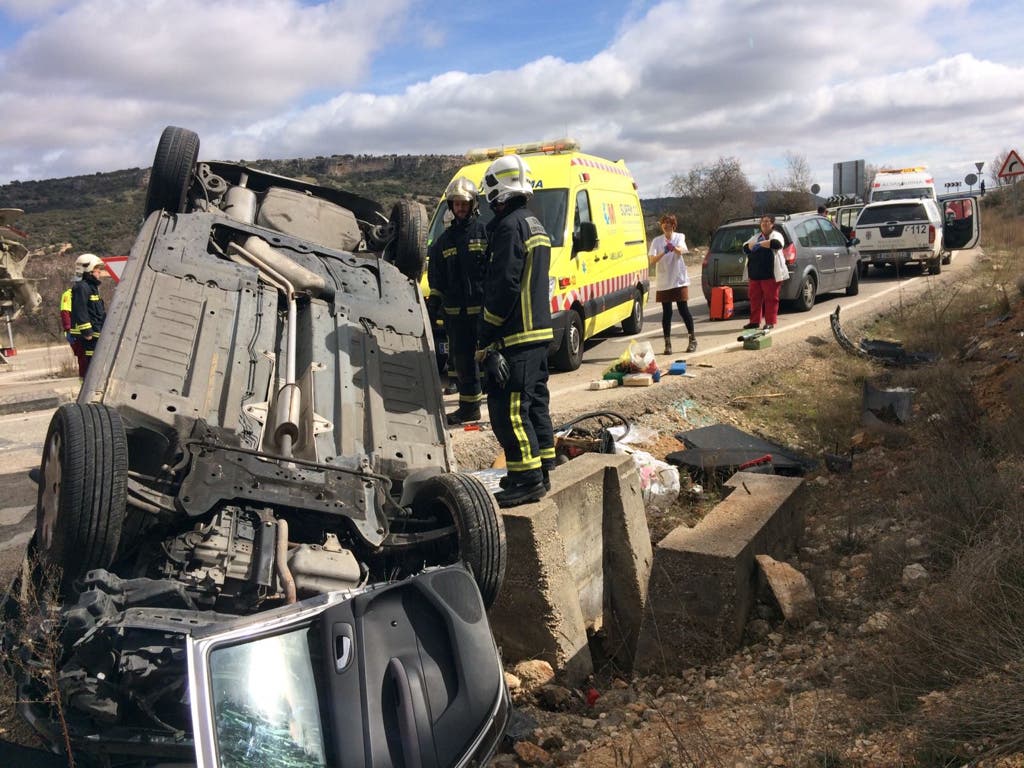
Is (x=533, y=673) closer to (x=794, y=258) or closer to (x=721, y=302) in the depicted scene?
(x=721, y=302)

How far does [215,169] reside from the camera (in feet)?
18.6

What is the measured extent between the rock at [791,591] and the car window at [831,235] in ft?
36.8

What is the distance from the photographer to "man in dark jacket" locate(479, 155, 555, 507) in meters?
4.56

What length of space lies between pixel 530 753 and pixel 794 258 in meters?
11.1

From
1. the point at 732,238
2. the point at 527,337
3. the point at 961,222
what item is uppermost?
the point at 961,222

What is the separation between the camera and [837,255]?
1473 cm

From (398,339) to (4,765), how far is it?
262cm

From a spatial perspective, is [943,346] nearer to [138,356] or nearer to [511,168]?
A: [511,168]

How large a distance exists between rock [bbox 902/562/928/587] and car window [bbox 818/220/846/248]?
443 inches

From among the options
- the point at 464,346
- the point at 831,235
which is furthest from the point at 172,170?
the point at 831,235

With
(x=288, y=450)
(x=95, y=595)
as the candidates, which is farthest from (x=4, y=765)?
(x=288, y=450)

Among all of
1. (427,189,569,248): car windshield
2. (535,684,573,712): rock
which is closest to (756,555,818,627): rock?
(535,684,573,712): rock

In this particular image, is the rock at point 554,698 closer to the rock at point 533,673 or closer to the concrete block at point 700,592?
the rock at point 533,673

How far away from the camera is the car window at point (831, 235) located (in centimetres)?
1471
